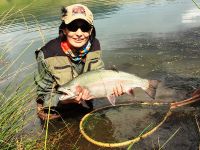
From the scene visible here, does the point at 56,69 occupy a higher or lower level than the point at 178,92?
higher

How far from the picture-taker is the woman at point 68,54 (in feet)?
18.6

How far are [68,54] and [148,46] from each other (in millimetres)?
6086

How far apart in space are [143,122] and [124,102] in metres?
1.23

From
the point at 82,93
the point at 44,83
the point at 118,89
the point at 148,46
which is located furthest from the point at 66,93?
the point at 148,46

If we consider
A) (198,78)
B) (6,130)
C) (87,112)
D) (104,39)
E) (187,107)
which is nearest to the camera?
(6,130)

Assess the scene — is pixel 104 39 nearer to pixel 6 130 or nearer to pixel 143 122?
pixel 143 122

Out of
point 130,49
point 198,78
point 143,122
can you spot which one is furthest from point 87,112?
point 130,49

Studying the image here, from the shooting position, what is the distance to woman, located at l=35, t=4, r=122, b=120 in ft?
18.6

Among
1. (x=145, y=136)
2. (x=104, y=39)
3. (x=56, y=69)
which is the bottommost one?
(x=104, y=39)

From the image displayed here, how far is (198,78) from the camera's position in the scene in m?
7.84

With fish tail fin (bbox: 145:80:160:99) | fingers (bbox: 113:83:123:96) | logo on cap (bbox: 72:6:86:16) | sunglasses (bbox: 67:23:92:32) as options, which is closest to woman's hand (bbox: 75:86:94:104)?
fingers (bbox: 113:83:123:96)

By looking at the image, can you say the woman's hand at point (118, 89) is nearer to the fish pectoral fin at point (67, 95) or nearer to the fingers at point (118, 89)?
the fingers at point (118, 89)

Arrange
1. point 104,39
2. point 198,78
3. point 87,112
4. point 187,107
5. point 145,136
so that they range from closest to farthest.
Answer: point 145,136
point 187,107
point 87,112
point 198,78
point 104,39

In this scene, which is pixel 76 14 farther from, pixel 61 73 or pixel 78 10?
pixel 61 73
